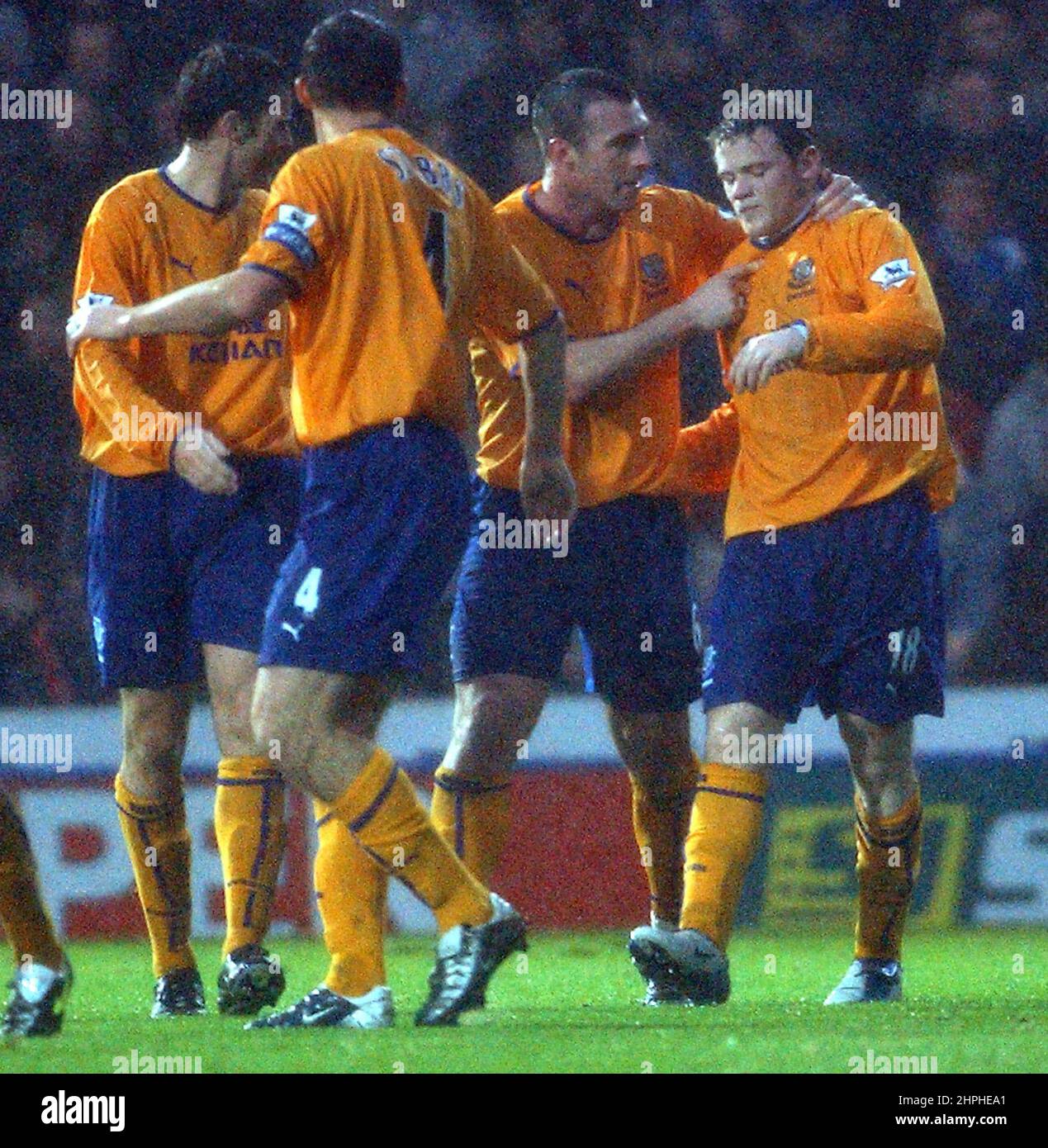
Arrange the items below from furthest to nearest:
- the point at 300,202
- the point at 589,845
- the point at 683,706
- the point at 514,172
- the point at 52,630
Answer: the point at 514,172, the point at 52,630, the point at 589,845, the point at 683,706, the point at 300,202

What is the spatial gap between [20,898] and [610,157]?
2.05 metres

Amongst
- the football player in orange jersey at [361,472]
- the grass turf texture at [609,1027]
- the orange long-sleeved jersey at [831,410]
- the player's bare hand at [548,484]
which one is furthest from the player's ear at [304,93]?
the grass turf texture at [609,1027]

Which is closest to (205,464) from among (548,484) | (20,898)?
(548,484)

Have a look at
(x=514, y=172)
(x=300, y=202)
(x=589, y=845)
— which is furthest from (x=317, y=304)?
(x=514, y=172)

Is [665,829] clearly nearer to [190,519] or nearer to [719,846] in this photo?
[719,846]

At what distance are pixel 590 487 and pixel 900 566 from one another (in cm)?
71

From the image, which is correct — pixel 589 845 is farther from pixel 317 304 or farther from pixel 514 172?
pixel 317 304

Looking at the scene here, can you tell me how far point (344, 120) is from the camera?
13.5 feet

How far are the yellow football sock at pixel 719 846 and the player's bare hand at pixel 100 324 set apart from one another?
154cm

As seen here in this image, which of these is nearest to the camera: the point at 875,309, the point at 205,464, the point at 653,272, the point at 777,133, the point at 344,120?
the point at 344,120

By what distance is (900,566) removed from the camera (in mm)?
4812

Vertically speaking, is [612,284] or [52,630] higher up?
[612,284]

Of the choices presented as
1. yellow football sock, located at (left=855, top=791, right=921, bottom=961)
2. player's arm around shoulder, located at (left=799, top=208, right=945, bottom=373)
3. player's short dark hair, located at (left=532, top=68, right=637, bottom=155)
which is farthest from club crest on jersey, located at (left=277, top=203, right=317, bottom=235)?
yellow football sock, located at (left=855, top=791, right=921, bottom=961)

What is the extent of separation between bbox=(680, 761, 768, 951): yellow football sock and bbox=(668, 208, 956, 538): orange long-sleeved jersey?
562mm
